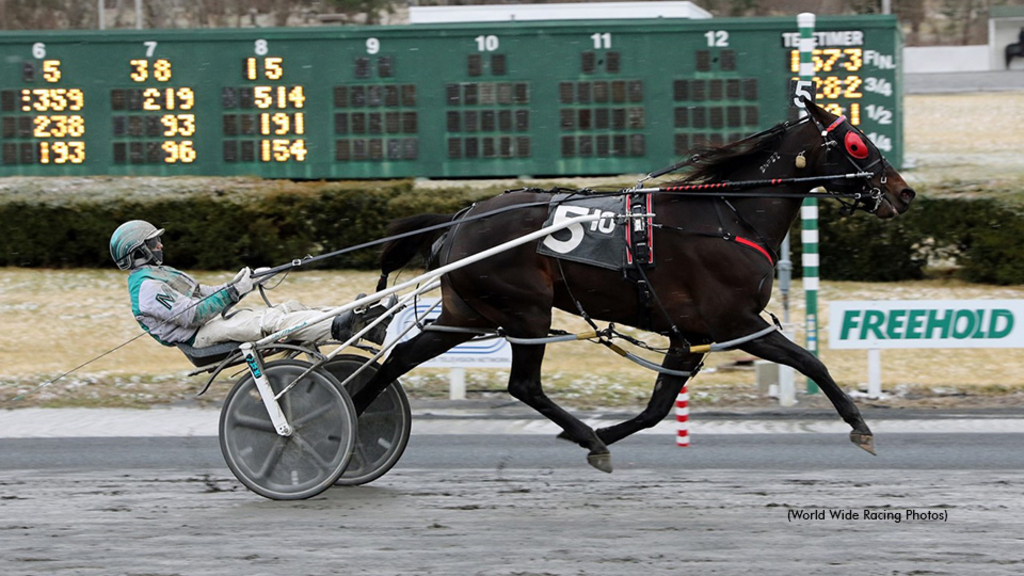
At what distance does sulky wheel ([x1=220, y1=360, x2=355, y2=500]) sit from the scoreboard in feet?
30.1

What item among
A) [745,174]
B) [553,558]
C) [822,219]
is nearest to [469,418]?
[745,174]

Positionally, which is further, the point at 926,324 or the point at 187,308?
the point at 926,324

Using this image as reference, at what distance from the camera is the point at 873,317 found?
9648 millimetres

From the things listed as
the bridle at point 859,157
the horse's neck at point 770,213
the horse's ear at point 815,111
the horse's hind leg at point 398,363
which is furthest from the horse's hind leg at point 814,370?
the horse's hind leg at point 398,363

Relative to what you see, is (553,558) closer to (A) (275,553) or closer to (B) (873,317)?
(A) (275,553)

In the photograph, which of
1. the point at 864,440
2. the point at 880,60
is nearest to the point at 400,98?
the point at 880,60

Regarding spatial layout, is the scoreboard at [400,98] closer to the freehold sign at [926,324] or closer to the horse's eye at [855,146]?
the freehold sign at [926,324]

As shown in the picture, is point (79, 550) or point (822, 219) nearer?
point (79, 550)

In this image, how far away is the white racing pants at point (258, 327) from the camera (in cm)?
630

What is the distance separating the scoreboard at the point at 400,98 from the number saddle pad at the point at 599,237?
8.75 metres

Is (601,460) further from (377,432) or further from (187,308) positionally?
(187,308)

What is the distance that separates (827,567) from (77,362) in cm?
852

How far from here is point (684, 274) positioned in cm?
627

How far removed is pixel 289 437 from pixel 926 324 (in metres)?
5.42
